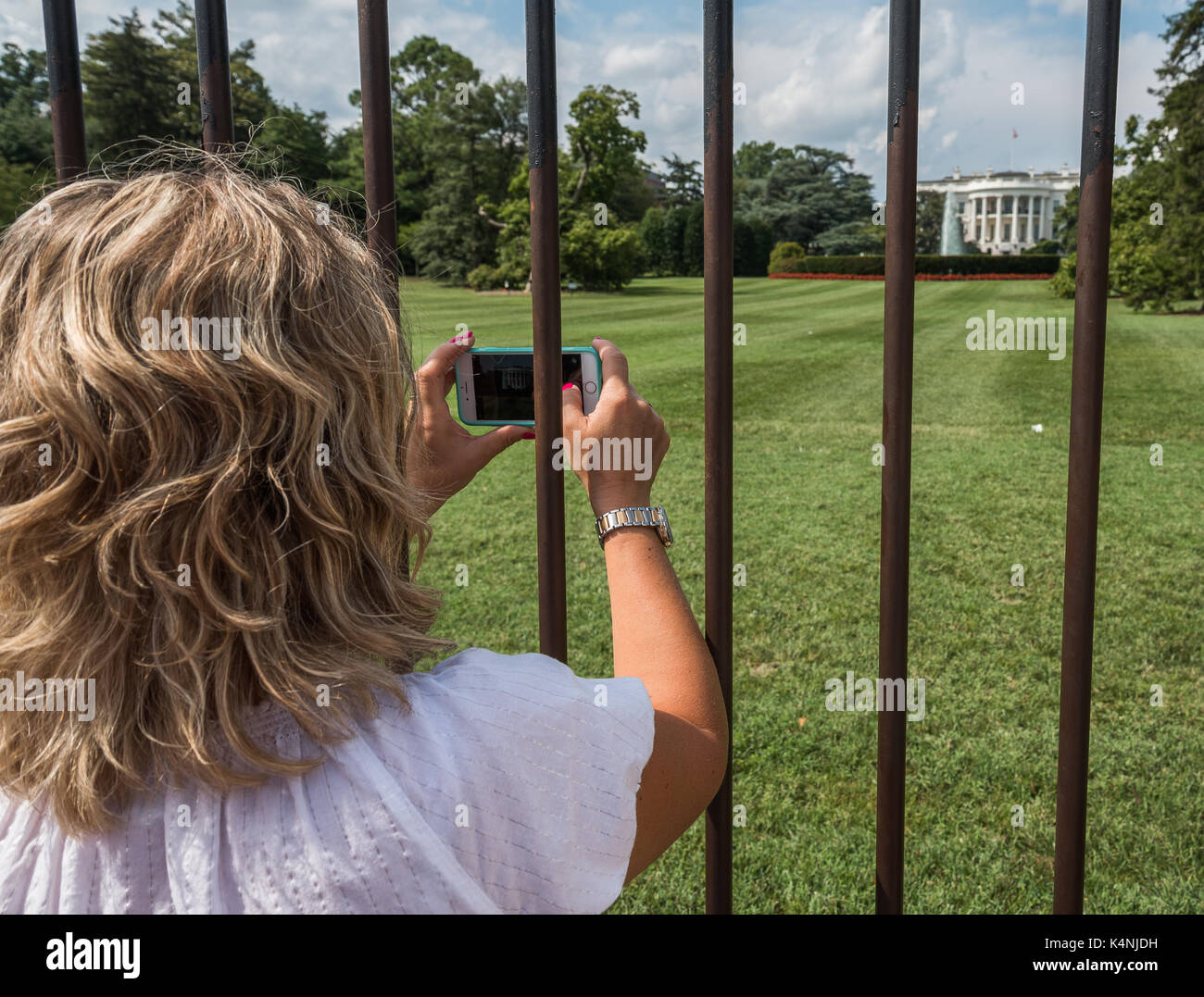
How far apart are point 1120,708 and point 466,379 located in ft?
12.2

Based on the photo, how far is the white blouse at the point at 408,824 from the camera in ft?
3.09

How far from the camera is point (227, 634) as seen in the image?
0.97 m

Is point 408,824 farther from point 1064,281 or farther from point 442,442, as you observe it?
point 1064,281

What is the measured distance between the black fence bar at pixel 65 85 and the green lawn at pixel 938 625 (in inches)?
19.6

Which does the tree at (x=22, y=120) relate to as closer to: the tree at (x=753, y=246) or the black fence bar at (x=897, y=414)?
the black fence bar at (x=897, y=414)

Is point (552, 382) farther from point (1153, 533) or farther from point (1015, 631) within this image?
point (1153, 533)

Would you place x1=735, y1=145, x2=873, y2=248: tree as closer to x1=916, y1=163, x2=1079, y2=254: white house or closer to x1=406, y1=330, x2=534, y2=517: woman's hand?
x1=916, y1=163, x2=1079, y2=254: white house

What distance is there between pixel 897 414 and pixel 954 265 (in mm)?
42335

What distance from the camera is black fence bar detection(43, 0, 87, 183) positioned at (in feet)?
4.50

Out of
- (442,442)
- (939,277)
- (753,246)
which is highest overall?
(753,246)

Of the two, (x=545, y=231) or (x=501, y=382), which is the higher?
(x=545, y=231)

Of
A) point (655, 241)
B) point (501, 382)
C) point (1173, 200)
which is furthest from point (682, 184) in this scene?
point (501, 382)
